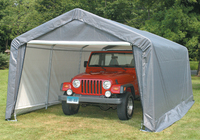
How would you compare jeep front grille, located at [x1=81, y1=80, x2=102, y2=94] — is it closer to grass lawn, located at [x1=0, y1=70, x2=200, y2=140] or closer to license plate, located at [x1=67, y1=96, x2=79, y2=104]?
license plate, located at [x1=67, y1=96, x2=79, y2=104]

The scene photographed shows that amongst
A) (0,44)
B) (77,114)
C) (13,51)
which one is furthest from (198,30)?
(0,44)

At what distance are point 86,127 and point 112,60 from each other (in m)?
3.00

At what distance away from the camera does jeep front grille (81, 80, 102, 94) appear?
7.21m

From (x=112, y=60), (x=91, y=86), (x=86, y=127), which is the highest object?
(x=112, y=60)

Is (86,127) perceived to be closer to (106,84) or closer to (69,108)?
(106,84)

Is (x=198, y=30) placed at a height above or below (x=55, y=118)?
above

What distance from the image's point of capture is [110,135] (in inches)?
233

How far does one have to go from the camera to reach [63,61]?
32.7 feet

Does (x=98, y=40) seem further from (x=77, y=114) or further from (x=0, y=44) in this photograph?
(x=0, y=44)

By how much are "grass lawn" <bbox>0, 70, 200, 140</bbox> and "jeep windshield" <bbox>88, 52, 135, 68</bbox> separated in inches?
61.8

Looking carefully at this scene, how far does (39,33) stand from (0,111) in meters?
3.17

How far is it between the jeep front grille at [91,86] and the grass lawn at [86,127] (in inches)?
32.1

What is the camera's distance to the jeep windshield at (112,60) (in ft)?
28.9

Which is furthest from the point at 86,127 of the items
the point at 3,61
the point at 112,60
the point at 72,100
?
the point at 3,61
